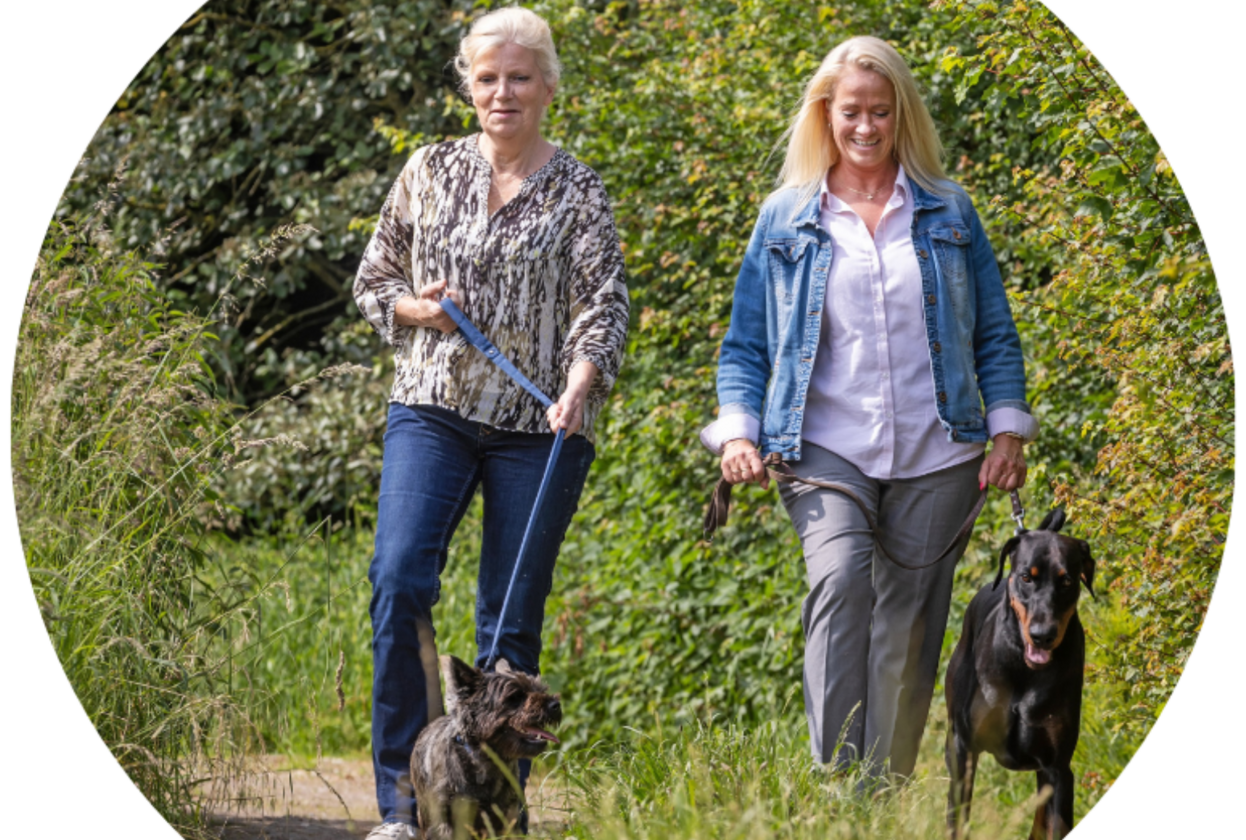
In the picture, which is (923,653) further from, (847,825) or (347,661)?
(347,661)

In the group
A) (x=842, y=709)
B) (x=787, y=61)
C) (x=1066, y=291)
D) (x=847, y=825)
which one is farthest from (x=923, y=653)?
(x=787, y=61)

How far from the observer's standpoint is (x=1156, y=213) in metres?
4.05

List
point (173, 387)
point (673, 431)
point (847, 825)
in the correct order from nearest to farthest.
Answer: point (847, 825) < point (173, 387) < point (673, 431)

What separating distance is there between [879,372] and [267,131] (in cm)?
629

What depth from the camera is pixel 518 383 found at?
3.55 meters

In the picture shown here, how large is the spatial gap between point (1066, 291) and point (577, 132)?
10.1 ft

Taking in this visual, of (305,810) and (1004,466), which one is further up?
(1004,466)

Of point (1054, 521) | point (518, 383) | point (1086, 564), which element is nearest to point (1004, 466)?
point (1054, 521)

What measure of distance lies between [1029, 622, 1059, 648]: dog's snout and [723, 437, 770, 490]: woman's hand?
2.50 feet

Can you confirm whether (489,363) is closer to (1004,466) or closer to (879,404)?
(879,404)

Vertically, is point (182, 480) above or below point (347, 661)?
above

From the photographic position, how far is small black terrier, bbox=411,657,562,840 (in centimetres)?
324

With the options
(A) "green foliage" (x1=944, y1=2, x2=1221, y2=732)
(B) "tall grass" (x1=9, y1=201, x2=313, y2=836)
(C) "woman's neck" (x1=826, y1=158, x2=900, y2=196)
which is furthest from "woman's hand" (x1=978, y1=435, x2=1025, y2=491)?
(B) "tall grass" (x1=9, y1=201, x2=313, y2=836)

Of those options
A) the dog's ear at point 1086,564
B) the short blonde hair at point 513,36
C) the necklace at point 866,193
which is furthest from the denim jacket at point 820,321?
the short blonde hair at point 513,36
